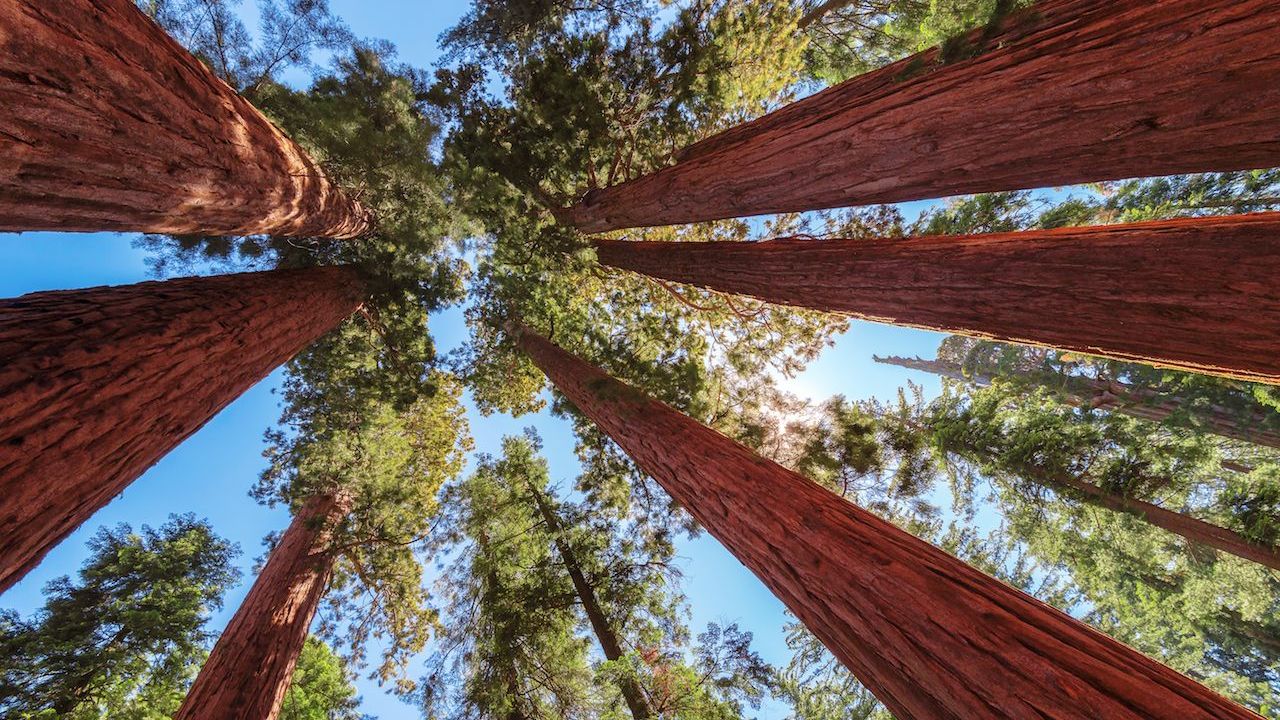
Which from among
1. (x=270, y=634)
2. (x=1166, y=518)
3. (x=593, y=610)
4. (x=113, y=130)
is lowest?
(x=270, y=634)

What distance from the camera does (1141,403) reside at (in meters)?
10.4

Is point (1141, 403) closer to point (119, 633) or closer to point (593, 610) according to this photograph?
point (593, 610)

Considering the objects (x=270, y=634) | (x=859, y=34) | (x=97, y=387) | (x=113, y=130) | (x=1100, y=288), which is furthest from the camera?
(x=859, y=34)

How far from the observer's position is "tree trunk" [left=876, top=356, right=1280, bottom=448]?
8.82 m

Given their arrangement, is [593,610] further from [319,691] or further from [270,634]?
[319,691]

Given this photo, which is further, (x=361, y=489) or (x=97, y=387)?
(x=361, y=489)

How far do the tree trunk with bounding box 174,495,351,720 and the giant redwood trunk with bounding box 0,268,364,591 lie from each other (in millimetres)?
2901

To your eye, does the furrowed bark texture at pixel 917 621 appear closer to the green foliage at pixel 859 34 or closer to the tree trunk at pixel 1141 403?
the green foliage at pixel 859 34

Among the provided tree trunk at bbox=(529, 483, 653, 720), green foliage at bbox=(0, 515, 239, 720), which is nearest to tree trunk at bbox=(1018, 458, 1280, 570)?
tree trunk at bbox=(529, 483, 653, 720)

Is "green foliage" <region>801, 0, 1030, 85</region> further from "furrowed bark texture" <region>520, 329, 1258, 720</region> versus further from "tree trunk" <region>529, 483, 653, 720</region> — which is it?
"tree trunk" <region>529, 483, 653, 720</region>

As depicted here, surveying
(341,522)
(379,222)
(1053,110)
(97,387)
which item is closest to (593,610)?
(341,522)

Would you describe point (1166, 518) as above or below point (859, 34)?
below

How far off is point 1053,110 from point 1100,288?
1.17 metres

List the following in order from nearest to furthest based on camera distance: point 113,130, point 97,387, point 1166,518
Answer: point 113,130
point 97,387
point 1166,518
